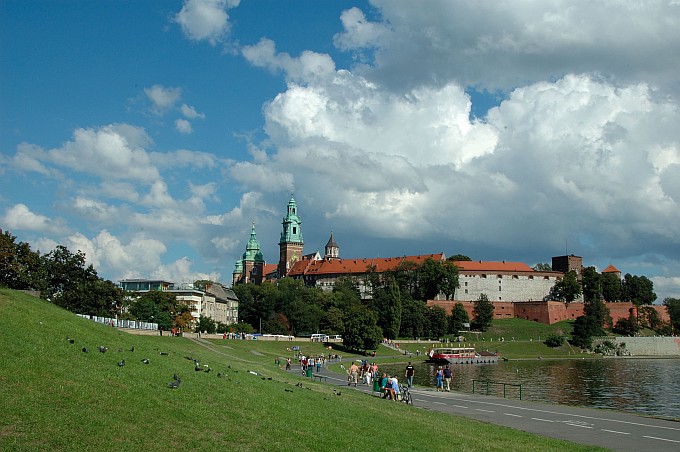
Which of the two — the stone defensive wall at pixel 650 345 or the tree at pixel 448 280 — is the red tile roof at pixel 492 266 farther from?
the stone defensive wall at pixel 650 345

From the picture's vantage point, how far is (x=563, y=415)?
28.2m

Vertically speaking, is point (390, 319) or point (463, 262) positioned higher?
point (463, 262)

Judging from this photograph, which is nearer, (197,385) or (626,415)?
(197,385)

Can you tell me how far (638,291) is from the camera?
175 metres

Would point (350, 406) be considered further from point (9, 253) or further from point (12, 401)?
point (9, 253)

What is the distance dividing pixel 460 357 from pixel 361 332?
14689 mm

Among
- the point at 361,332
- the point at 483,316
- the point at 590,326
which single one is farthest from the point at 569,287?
the point at 361,332

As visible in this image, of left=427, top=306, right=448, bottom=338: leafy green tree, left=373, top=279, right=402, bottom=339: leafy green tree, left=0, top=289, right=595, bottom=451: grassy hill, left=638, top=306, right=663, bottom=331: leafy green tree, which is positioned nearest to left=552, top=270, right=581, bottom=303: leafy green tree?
left=638, top=306, right=663, bottom=331: leafy green tree

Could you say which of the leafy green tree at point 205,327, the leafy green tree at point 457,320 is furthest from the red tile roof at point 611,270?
the leafy green tree at point 205,327

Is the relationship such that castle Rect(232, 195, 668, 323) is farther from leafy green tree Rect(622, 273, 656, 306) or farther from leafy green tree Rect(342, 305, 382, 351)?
leafy green tree Rect(342, 305, 382, 351)

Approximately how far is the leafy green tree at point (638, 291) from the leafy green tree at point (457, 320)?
2196 inches

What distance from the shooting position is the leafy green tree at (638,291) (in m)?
174

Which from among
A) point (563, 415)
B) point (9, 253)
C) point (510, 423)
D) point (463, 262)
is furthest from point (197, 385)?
point (463, 262)

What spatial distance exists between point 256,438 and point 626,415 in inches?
764
